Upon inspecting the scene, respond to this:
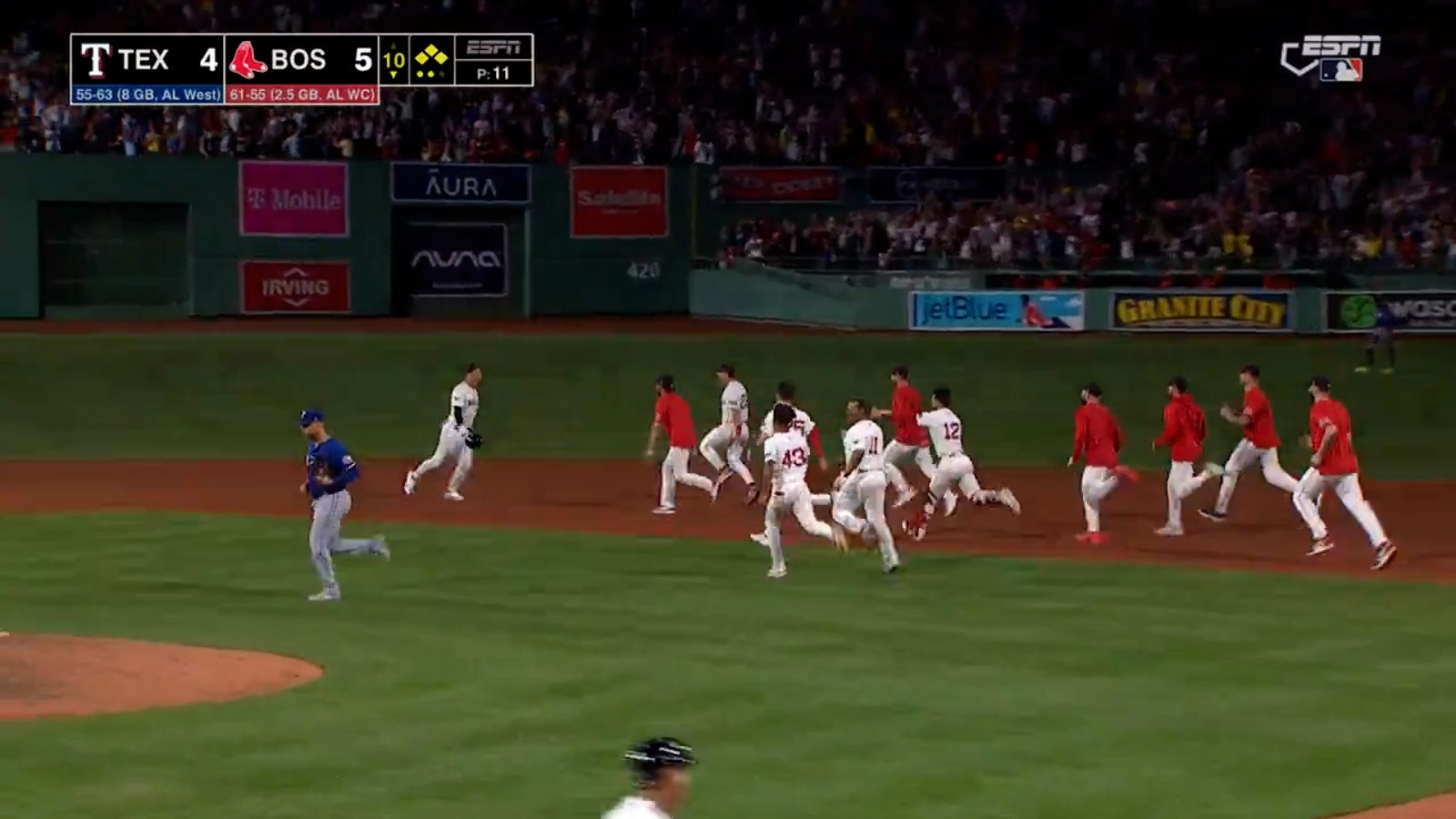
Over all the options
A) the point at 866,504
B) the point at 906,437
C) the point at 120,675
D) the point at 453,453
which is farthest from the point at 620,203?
the point at 120,675

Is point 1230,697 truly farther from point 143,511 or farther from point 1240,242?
point 1240,242

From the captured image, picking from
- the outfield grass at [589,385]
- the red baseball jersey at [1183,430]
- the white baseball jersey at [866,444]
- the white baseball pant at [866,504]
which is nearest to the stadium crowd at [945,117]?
the outfield grass at [589,385]

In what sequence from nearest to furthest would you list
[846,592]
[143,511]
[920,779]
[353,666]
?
[920,779] → [353,666] → [846,592] → [143,511]

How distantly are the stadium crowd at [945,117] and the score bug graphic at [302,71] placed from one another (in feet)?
45.8

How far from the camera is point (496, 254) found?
170ft

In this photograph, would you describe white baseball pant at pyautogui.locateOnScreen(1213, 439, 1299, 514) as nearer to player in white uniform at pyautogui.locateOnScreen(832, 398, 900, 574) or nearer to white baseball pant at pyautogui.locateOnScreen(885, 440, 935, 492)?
white baseball pant at pyautogui.locateOnScreen(885, 440, 935, 492)

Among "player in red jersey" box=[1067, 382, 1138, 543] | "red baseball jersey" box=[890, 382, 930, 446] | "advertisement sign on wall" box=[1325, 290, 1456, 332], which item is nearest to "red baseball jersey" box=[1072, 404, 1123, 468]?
"player in red jersey" box=[1067, 382, 1138, 543]

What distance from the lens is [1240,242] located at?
156ft

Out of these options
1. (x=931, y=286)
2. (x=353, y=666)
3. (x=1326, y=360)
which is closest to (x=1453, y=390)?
(x=1326, y=360)

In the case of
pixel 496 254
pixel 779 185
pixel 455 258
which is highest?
pixel 779 185

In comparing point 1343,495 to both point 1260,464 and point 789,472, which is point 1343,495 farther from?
point 789,472

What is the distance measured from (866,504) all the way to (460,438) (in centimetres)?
933

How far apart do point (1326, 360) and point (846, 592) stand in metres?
25.1

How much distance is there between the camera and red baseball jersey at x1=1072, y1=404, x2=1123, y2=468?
79.2ft
